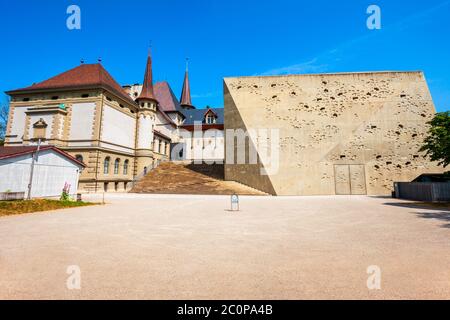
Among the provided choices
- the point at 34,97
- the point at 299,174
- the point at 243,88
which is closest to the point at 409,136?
the point at 299,174

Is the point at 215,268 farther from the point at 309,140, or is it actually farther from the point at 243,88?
the point at 243,88

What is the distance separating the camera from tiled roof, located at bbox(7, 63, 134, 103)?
27641 mm

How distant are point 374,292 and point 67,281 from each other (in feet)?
14.7

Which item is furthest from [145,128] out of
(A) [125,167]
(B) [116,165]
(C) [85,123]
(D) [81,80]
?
(D) [81,80]

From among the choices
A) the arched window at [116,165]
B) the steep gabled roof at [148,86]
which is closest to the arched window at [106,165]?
the arched window at [116,165]

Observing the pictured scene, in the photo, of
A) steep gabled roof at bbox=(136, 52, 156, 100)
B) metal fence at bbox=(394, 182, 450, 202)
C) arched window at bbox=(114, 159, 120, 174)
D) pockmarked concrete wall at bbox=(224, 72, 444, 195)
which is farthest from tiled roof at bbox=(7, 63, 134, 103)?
metal fence at bbox=(394, 182, 450, 202)

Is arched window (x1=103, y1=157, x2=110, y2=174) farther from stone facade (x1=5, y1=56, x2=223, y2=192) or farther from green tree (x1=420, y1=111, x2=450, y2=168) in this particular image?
green tree (x1=420, y1=111, x2=450, y2=168)

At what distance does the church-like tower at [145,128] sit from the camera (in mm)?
32719

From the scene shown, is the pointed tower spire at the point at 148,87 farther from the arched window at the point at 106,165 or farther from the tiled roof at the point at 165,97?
the tiled roof at the point at 165,97

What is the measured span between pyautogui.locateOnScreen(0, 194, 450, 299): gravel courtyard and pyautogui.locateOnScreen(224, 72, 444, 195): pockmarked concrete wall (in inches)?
714

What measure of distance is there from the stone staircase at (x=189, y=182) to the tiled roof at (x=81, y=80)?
457 inches
